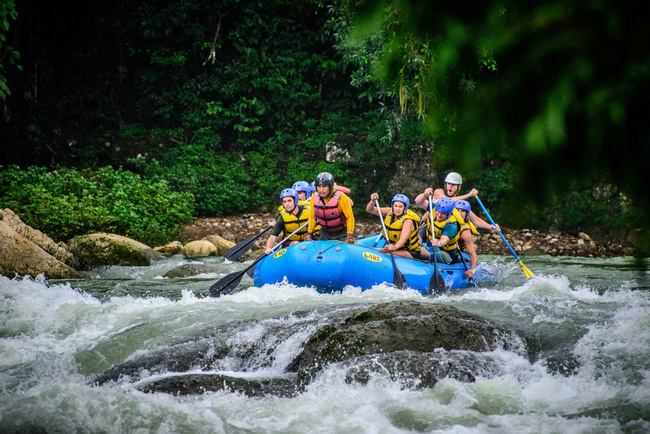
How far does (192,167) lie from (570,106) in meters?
14.7

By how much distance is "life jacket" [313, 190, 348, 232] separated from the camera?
7.96 meters

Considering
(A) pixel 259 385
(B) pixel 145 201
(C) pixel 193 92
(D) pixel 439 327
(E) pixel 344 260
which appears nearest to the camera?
(A) pixel 259 385

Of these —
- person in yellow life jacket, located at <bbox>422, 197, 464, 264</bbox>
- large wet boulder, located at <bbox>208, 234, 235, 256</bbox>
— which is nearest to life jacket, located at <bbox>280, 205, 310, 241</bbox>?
person in yellow life jacket, located at <bbox>422, 197, 464, 264</bbox>

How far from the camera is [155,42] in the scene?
15.8m

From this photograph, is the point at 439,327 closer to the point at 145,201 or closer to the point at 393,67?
the point at 393,67

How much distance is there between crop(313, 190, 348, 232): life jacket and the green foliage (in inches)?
186

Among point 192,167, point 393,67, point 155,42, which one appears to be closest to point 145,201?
point 192,167

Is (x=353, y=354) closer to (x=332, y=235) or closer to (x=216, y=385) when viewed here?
(x=216, y=385)

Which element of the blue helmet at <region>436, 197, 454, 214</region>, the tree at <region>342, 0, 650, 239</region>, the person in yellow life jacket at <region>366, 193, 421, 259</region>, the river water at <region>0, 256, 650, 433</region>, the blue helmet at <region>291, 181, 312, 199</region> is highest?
the blue helmet at <region>291, 181, 312, 199</region>

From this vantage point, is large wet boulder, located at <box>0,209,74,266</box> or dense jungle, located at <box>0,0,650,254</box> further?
dense jungle, located at <box>0,0,650,254</box>

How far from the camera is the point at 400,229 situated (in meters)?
7.84

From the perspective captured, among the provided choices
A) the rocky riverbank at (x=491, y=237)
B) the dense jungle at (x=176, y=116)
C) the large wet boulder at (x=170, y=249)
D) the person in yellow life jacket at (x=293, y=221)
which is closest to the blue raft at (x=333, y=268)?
the person in yellow life jacket at (x=293, y=221)

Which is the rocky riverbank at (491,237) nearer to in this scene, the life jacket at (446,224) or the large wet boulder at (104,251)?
the large wet boulder at (104,251)

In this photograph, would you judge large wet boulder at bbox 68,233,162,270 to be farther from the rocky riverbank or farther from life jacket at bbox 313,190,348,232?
life jacket at bbox 313,190,348,232
